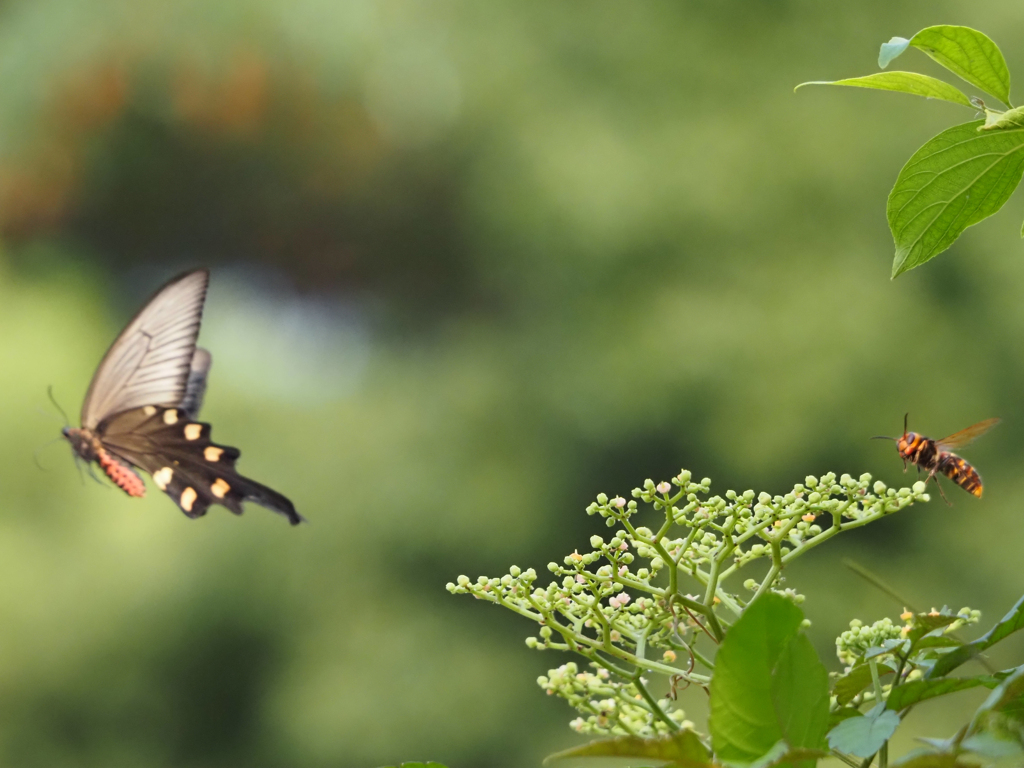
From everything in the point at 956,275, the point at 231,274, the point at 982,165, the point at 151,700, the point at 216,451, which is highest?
the point at 231,274

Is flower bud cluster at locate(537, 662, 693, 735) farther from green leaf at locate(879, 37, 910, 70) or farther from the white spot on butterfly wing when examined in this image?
the white spot on butterfly wing

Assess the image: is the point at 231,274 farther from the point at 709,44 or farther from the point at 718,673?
the point at 718,673

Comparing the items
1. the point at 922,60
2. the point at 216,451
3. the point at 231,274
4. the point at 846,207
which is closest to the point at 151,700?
the point at 231,274

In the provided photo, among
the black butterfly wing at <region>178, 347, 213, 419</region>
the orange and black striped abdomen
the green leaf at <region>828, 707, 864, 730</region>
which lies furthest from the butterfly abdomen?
the green leaf at <region>828, 707, 864, 730</region>

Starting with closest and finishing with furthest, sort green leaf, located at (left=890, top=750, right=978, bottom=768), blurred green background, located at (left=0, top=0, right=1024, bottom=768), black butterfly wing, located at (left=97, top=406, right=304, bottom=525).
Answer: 1. green leaf, located at (left=890, top=750, right=978, bottom=768)
2. black butterfly wing, located at (left=97, top=406, right=304, bottom=525)
3. blurred green background, located at (left=0, top=0, right=1024, bottom=768)

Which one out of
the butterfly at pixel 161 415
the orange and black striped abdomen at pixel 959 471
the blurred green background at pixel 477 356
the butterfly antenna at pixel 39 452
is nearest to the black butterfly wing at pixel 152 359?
the butterfly at pixel 161 415

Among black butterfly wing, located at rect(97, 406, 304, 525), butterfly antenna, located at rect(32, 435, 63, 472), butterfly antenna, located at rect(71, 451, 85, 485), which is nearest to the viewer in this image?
black butterfly wing, located at rect(97, 406, 304, 525)
